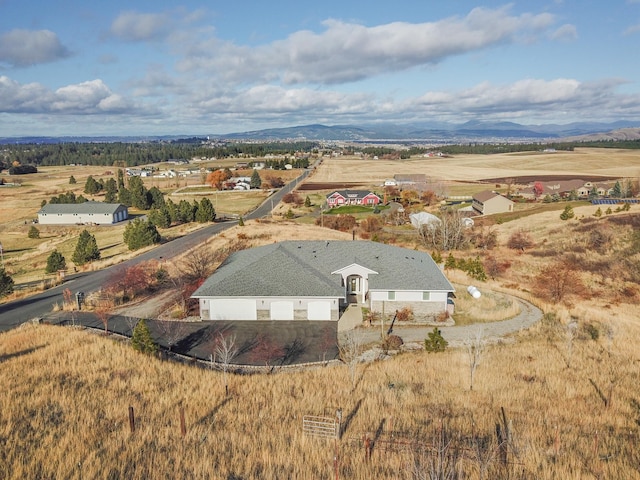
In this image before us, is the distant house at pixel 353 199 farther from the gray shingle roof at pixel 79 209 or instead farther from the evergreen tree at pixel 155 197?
the gray shingle roof at pixel 79 209

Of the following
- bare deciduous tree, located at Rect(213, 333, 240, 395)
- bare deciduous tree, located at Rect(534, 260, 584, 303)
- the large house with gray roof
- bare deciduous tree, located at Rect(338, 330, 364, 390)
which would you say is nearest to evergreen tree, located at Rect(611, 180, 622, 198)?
bare deciduous tree, located at Rect(534, 260, 584, 303)

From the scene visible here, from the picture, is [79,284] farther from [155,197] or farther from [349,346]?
[155,197]

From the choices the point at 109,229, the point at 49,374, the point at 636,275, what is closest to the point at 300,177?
the point at 109,229

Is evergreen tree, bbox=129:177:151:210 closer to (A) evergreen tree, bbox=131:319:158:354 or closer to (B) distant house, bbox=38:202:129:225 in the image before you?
(B) distant house, bbox=38:202:129:225

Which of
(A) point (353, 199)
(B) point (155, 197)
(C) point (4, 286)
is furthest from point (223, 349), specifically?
(B) point (155, 197)

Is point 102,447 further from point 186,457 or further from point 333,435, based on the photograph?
point 333,435
